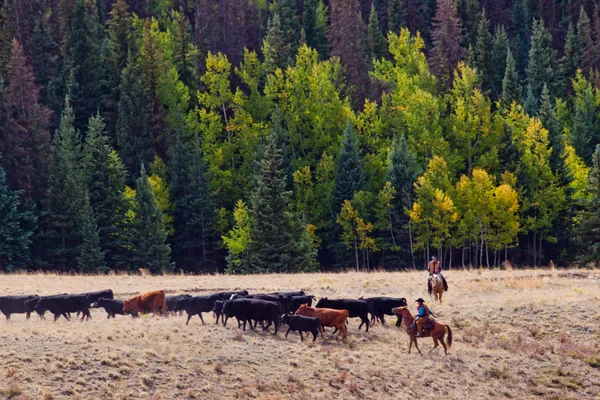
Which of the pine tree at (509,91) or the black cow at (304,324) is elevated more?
the pine tree at (509,91)

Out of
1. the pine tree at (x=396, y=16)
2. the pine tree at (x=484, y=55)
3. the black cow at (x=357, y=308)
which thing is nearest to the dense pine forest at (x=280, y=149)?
the pine tree at (x=484, y=55)

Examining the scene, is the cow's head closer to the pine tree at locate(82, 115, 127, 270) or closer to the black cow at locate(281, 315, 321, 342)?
the black cow at locate(281, 315, 321, 342)

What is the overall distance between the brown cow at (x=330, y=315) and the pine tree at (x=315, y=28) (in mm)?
92496

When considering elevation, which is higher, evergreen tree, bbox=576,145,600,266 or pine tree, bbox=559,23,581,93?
pine tree, bbox=559,23,581,93

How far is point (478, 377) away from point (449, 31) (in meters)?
78.5

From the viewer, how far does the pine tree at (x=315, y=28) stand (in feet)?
397

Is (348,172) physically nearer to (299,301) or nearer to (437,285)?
(437,285)

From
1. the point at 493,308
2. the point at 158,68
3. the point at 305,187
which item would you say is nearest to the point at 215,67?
the point at 158,68

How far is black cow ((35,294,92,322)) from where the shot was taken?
3170 cm

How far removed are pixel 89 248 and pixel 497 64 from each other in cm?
6323

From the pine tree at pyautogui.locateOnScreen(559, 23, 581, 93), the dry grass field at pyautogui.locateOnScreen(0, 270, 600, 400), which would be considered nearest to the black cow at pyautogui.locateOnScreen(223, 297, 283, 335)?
the dry grass field at pyautogui.locateOnScreen(0, 270, 600, 400)

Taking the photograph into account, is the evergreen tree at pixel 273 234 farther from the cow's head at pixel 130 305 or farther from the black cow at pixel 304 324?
the black cow at pixel 304 324

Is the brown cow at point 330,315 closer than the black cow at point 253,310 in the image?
No

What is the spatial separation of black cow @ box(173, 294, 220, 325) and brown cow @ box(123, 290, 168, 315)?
1019 mm
